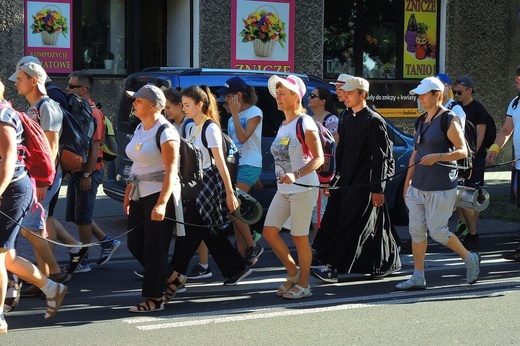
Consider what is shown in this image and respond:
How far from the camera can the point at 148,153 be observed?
681cm

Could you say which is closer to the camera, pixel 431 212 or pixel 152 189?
pixel 152 189

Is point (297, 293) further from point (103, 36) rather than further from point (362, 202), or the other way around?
point (103, 36)

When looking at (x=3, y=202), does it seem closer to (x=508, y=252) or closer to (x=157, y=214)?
(x=157, y=214)

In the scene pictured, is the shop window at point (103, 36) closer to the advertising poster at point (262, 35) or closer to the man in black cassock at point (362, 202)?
the advertising poster at point (262, 35)

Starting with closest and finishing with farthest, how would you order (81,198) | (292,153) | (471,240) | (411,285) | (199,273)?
1. (292,153)
2. (411,285)
3. (199,273)
4. (81,198)
5. (471,240)

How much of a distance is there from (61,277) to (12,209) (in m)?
1.73

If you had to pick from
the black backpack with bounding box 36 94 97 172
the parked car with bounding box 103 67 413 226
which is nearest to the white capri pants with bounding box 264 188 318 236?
the black backpack with bounding box 36 94 97 172

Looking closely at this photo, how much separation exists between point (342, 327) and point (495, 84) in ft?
44.8

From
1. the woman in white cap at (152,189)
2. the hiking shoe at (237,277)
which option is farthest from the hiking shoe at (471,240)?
the woman in white cap at (152,189)

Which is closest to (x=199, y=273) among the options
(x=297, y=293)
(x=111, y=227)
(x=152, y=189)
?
(x=297, y=293)

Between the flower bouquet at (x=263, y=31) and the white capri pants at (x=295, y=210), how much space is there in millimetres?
9186

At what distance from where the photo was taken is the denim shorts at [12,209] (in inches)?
242

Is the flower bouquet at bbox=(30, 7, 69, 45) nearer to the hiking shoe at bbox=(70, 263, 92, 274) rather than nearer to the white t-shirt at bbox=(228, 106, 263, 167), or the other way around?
the white t-shirt at bbox=(228, 106, 263, 167)

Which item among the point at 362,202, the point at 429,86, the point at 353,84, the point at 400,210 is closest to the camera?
the point at 429,86
